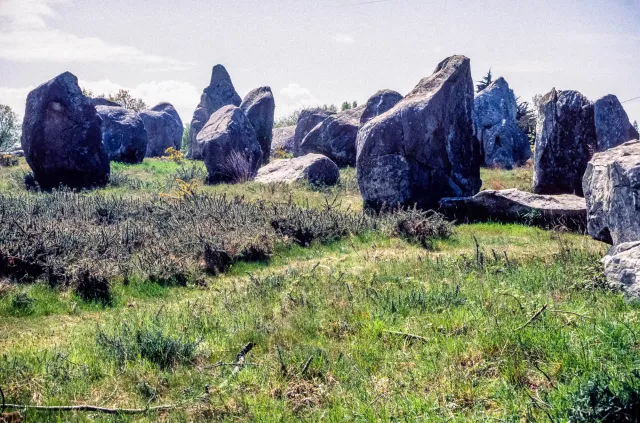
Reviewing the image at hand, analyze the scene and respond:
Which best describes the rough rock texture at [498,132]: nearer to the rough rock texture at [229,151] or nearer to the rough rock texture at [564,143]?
the rough rock texture at [564,143]

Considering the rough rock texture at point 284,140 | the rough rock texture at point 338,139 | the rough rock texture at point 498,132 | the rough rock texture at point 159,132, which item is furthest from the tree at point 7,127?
the rough rock texture at point 498,132

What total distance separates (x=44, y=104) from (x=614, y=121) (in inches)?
726

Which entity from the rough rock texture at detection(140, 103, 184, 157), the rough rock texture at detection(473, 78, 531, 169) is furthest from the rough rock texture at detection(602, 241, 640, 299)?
the rough rock texture at detection(140, 103, 184, 157)

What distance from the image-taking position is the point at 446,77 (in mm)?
15141

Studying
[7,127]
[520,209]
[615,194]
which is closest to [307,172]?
[520,209]

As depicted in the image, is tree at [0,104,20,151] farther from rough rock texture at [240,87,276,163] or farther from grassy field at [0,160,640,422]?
grassy field at [0,160,640,422]

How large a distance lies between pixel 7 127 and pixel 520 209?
38581 millimetres

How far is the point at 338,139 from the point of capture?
86.2ft

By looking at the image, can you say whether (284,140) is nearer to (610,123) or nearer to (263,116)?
(263,116)

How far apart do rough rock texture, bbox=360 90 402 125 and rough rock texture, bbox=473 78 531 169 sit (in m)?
4.08

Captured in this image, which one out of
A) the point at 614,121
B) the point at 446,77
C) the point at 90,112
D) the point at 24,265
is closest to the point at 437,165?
the point at 446,77

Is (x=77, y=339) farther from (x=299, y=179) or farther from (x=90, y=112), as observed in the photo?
(x=90, y=112)

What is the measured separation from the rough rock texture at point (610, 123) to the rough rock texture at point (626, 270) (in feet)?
34.2

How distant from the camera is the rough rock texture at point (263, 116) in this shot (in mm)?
29062
